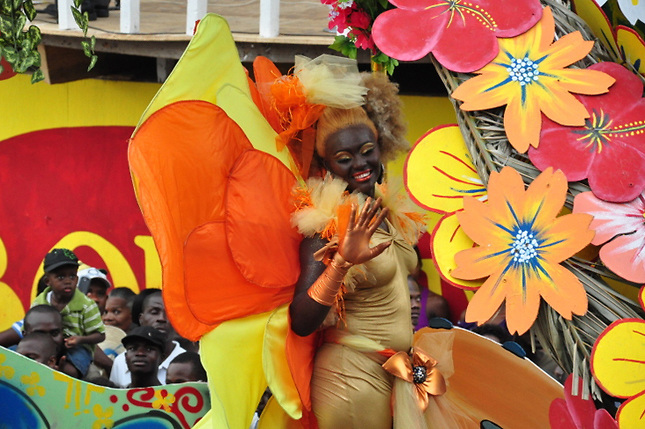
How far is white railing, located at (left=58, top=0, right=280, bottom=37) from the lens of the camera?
5.23 metres

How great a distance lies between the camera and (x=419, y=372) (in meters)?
3.19

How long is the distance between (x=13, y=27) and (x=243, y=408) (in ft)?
4.76

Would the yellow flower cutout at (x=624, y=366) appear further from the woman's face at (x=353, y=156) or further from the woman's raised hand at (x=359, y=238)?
the woman's face at (x=353, y=156)

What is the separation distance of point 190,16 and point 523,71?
288 centimetres

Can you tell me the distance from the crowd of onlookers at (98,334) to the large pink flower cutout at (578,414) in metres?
2.10

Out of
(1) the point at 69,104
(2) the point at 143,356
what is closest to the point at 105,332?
(2) the point at 143,356

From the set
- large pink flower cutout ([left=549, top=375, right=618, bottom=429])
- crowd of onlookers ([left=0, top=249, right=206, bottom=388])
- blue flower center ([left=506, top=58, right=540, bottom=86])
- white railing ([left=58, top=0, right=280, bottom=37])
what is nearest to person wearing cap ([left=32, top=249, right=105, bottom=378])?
crowd of onlookers ([left=0, top=249, right=206, bottom=388])

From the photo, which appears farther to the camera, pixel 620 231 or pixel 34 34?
pixel 34 34

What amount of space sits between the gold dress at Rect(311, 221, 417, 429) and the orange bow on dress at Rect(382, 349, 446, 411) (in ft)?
0.18

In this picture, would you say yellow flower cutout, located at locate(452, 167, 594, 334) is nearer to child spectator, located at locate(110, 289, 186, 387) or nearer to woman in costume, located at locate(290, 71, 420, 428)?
woman in costume, located at locate(290, 71, 420, 428)

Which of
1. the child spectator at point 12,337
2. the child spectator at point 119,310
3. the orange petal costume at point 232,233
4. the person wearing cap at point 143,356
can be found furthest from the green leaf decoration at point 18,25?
the child spectator at point 119,310

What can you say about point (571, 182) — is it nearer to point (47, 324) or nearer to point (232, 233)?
point (232, 233)

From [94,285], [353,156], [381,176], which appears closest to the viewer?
[353,156]

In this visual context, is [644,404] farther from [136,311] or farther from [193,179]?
[136,311]
